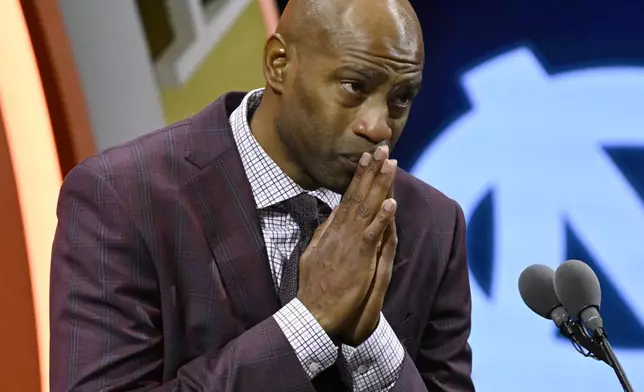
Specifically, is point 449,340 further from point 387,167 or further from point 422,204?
point 387,167

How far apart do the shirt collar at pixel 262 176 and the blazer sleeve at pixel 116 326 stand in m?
0.18

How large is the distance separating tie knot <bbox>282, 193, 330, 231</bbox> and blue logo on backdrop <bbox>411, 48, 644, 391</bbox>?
47.3 inches

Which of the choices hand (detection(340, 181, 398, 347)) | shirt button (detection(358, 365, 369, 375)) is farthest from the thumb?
shirt button (detection(358, 365, 369, 375))

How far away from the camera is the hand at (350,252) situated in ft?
4.01

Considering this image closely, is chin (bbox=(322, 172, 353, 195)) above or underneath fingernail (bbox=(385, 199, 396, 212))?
above

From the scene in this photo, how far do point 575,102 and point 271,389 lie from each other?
1583 mm

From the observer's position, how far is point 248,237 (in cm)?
137

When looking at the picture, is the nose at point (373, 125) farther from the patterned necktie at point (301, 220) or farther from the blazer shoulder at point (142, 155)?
the blazer shoulder at point (142, 155)

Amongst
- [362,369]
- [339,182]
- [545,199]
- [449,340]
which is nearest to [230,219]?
[339,182]

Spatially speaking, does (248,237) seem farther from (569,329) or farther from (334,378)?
(569,329)

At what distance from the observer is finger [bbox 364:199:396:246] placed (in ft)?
4.05

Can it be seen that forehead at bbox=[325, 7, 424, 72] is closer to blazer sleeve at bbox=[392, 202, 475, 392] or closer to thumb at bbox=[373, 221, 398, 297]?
thumb at bbox=[373, 221, 398, 297]

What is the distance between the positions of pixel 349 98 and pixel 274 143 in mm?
180

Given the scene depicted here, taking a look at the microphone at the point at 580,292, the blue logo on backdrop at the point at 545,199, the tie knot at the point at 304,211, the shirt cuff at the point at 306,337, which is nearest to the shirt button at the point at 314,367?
the shirt cuff at the point at 306,337
